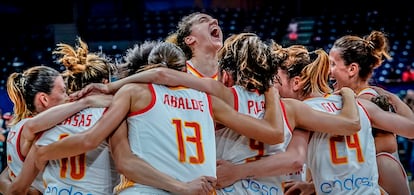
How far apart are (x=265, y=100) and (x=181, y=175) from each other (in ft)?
1.98

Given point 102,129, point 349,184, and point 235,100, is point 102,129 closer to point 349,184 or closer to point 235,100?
point 235,100

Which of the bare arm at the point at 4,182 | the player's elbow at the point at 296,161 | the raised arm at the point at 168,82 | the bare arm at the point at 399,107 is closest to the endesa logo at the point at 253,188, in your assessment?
the player's elbow at the point at 296,161

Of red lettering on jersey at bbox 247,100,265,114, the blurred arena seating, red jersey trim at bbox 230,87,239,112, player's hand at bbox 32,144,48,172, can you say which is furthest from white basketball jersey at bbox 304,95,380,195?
the blurred arena seating

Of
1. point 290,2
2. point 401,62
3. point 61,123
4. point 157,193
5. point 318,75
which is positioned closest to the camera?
point 157,193

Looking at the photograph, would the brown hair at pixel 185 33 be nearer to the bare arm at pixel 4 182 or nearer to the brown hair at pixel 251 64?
the brown hair at pixel 251 64

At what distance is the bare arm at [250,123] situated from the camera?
2.91 metres

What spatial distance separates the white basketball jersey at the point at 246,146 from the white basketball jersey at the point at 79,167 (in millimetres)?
578

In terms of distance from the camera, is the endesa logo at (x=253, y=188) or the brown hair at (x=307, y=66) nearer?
the endesa logo at (x=253, y=188)

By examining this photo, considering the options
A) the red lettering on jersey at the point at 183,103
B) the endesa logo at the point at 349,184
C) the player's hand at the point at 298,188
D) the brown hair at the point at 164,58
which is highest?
the brown hair at the point at 164,58

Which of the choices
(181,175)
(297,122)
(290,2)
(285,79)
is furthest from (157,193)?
(290,2)

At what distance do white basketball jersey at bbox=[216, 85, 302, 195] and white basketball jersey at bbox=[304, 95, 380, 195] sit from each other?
30 cm

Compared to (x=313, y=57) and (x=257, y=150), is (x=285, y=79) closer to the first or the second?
(x=313, y=57)

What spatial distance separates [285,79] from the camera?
140 inches

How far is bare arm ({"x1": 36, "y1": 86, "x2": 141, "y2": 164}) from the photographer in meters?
2.76
